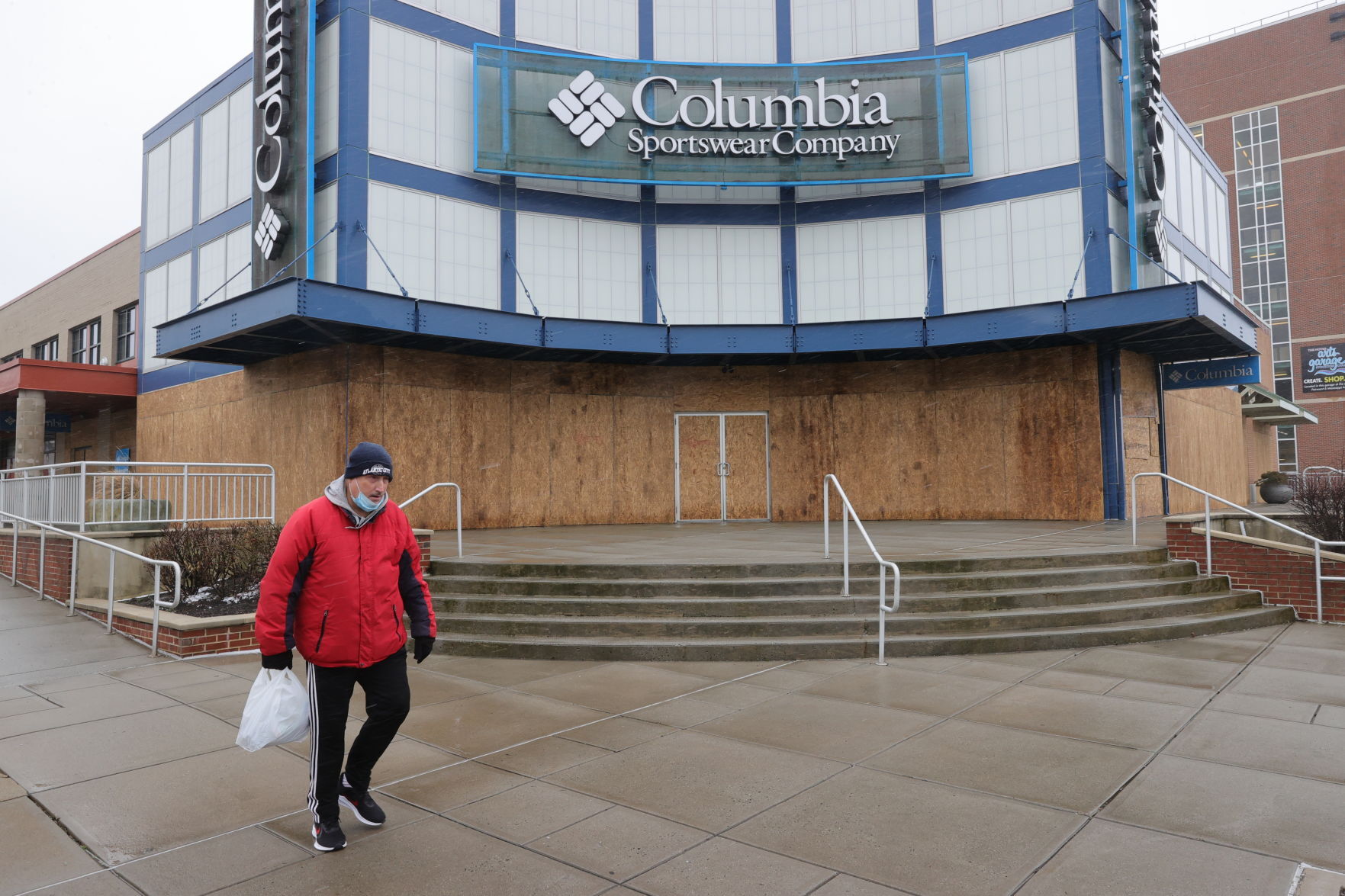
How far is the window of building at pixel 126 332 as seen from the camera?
24.0 meters

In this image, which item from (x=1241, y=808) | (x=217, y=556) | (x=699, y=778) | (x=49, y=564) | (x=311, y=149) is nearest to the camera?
(x=1241, y=808)

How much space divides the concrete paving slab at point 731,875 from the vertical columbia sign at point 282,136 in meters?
15.3

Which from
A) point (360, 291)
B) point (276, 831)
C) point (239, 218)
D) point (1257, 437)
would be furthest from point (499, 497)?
point (1257, 437)

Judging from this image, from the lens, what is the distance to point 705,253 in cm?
1856

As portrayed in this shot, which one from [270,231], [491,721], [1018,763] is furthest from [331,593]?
[270,231]

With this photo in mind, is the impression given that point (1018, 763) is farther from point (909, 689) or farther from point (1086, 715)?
point (909, 689)

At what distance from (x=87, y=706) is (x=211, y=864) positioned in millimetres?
3693

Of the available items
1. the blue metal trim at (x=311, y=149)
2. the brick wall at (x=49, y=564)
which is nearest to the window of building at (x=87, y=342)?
the blue metal trim at (x=311, y=149)

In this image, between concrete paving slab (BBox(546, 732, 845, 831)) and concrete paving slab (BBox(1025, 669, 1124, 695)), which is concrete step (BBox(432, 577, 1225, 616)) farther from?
concrete paving slab (BBox(546, 732, 845, 831))

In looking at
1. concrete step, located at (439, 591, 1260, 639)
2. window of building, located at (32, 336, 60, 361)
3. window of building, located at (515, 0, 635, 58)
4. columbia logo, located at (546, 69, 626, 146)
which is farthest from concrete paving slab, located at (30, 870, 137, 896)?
window of building, located at (32, 336, 60, 361)

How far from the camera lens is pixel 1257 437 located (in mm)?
36469

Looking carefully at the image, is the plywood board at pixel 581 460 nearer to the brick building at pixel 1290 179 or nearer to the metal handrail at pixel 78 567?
the metal handrail at pixel 78 567

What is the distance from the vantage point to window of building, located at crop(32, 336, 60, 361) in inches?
1131

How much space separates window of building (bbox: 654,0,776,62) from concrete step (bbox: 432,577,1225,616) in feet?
46.9
